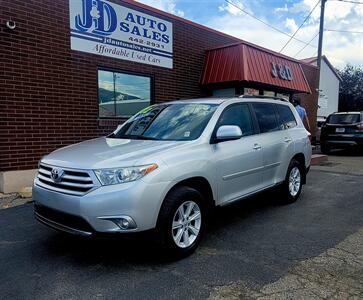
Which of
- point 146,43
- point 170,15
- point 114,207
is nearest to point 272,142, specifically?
point 114,207

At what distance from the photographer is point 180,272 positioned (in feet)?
12.2

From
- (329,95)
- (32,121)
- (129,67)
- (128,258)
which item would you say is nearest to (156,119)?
(128,258)

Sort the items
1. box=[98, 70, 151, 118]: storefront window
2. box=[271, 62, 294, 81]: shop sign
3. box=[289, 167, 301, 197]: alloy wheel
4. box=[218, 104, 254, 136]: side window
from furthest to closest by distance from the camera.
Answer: box=[271, 62, 294, 81]: shop sign → box=[98, 70, 151, 118]: storefront window → box=[289, 167, 301, 197]: alloy wheel → box=[218, 104, 254, 136]: side window

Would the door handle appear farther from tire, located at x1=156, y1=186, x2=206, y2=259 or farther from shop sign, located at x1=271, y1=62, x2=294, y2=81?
shop sign, located at x1=271, y1=62, x2=294, y2=81

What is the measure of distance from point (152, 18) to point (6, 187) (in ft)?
17.6

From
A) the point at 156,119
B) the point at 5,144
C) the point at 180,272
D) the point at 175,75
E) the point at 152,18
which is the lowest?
the point at 180,272

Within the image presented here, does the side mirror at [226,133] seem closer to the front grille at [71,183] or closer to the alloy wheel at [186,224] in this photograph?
the alloy wheel at [186,224]

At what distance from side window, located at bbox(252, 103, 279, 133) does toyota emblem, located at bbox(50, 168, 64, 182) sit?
117 inches

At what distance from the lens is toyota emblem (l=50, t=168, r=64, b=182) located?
385cm

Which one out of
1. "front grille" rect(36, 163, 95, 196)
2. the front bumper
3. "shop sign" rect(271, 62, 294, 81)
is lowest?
the front bumper

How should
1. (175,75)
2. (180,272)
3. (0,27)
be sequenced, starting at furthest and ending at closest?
(175,75) → (0,27) → (180,272)

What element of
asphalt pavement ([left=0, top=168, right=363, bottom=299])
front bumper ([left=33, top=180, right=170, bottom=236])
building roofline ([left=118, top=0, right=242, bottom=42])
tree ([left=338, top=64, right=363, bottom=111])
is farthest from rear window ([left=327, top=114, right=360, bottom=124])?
tree ([left=338, top=64, right=363, bottom=111])

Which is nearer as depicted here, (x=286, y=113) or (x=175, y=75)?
(x=286, y=113)

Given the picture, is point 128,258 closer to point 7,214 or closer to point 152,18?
point 7,214
